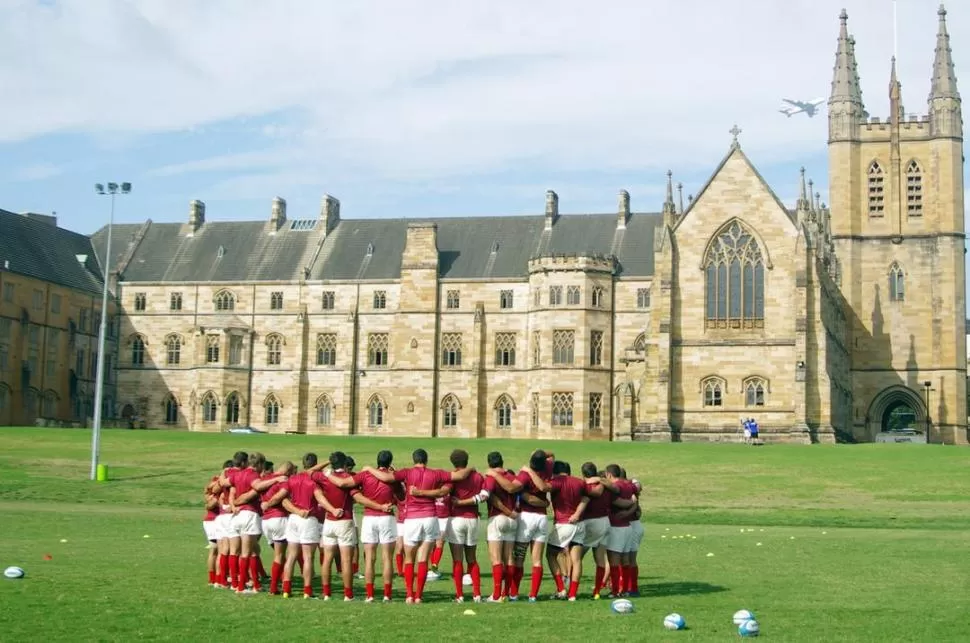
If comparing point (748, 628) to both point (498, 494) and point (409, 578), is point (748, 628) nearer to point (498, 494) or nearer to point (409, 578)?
point (498, 494)

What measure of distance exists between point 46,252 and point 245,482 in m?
74.9

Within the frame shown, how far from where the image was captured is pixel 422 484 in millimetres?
19438

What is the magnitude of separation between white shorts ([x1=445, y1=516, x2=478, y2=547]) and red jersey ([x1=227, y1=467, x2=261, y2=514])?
3062 millimetres

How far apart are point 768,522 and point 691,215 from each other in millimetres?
35686

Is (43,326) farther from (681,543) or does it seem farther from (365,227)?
(681,543)

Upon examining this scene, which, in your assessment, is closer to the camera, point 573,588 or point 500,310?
point 573,588

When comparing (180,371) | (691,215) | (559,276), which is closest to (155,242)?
(180,371)

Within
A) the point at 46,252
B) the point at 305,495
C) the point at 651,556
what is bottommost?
the point at 651,556

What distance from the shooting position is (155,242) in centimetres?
9875

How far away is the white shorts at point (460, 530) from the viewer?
1964cm

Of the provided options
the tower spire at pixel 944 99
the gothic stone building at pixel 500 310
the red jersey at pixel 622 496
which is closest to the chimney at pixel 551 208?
the gothic stone building at pixel 500 310

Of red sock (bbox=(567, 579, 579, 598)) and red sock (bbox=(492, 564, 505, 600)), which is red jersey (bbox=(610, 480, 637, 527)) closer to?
red sock (bbox=(567, 579, 579, 598))

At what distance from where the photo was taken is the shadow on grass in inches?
801

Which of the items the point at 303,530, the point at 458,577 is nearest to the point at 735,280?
the point at 458,577
